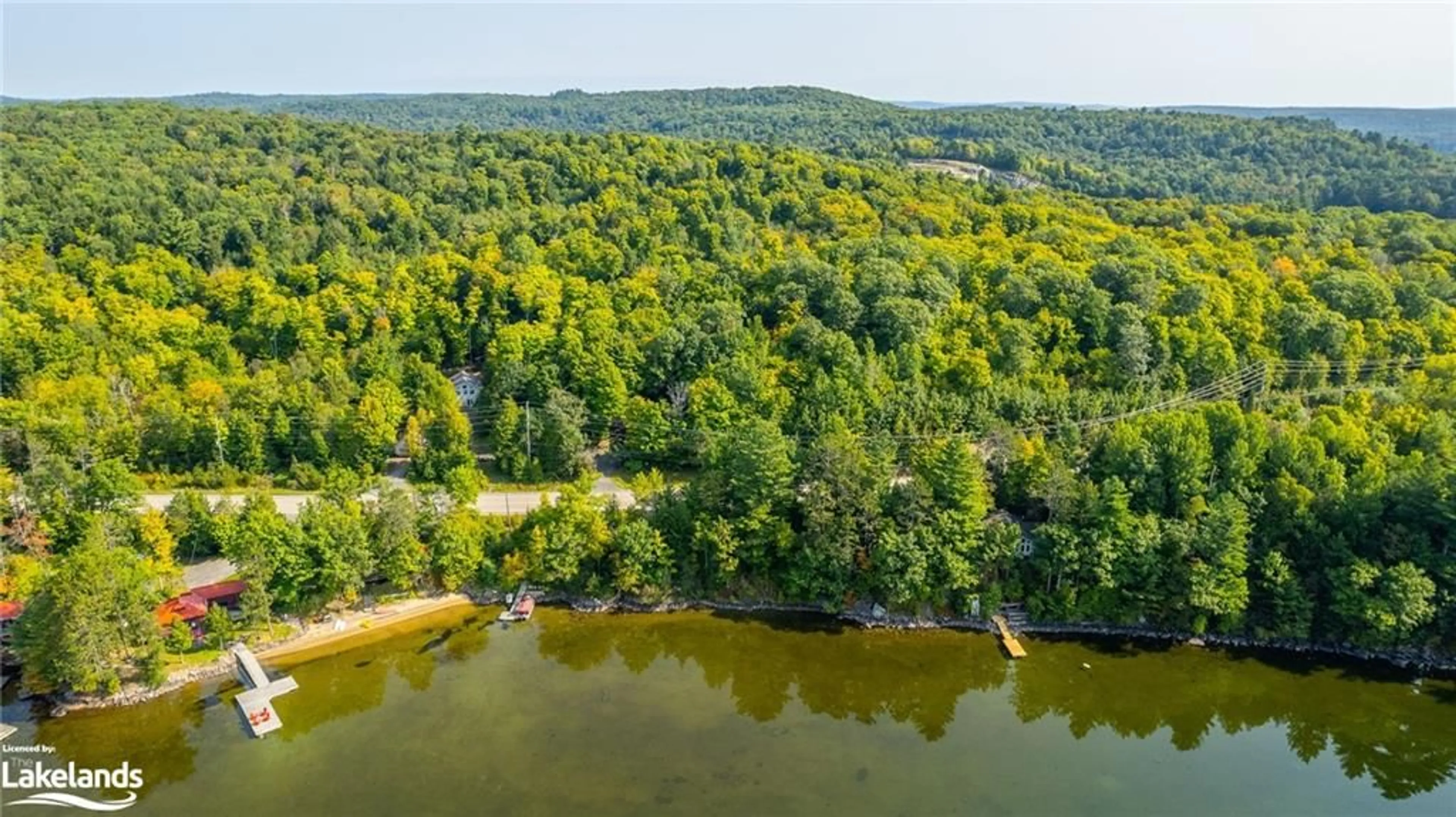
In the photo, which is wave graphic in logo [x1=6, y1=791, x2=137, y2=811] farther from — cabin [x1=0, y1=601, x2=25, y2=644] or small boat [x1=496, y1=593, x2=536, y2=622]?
small boat [x1=496, y1=593, x2=536, y2=622]

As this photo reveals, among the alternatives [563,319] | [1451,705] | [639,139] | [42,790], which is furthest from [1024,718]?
[639,139]

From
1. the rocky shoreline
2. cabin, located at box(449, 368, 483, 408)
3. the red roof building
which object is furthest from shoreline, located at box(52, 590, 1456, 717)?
cabin, located at box(449, 368, 483, 408)

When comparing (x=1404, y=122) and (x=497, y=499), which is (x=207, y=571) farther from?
(x=1404, y=122)

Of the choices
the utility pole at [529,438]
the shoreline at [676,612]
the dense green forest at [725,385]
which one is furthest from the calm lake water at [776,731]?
the utility pole at [529,438]

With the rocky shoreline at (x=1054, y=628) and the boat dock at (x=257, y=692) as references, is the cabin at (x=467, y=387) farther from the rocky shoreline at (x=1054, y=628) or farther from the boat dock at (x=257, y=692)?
the boat dock at (x=257, y=692)

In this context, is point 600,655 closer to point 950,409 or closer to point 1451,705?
point 950,409

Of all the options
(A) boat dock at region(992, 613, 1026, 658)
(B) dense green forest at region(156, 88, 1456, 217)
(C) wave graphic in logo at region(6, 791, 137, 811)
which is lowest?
(C) wave graphic in logo at region(6, 791, 137, 811)
